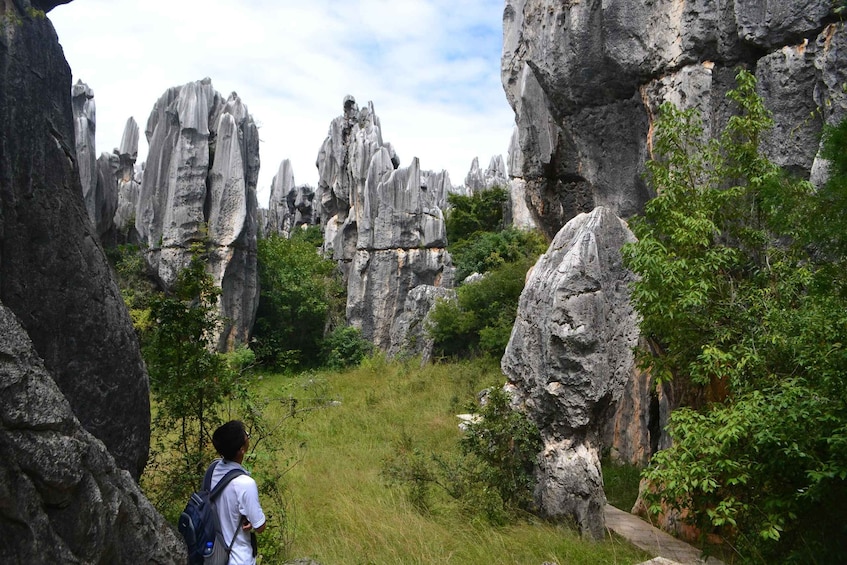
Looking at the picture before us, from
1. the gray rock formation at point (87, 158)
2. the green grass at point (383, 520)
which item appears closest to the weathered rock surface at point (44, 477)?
the green grass at point (383, 520)

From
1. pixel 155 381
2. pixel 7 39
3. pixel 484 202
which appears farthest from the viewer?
pixel 484 202

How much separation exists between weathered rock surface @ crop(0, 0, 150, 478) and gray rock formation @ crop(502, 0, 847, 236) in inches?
265

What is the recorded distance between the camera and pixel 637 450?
33.6 feet

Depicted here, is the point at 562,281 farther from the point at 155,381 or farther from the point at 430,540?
the point at 155,381

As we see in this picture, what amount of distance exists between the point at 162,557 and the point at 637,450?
877 centimetres

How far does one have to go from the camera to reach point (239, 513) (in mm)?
3066

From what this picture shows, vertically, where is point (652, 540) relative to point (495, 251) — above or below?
below

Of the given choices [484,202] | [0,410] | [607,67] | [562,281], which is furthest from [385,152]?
[0,410]

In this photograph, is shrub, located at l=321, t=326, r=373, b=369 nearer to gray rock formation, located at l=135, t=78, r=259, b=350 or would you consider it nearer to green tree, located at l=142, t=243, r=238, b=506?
gray rock formation, located at l=135, t=78, r=259, b=350

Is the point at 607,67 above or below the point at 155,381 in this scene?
above

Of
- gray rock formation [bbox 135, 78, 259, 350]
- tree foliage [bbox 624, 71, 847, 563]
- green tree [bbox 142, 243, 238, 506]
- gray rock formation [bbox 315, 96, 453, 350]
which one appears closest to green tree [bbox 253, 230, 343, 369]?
gray rock formation [bbox 135, 78, 259, 350]

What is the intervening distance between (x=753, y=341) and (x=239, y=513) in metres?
3.58

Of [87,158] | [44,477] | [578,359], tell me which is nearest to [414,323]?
[87,158]

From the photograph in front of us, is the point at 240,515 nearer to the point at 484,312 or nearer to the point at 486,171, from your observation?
the point at 484,312
